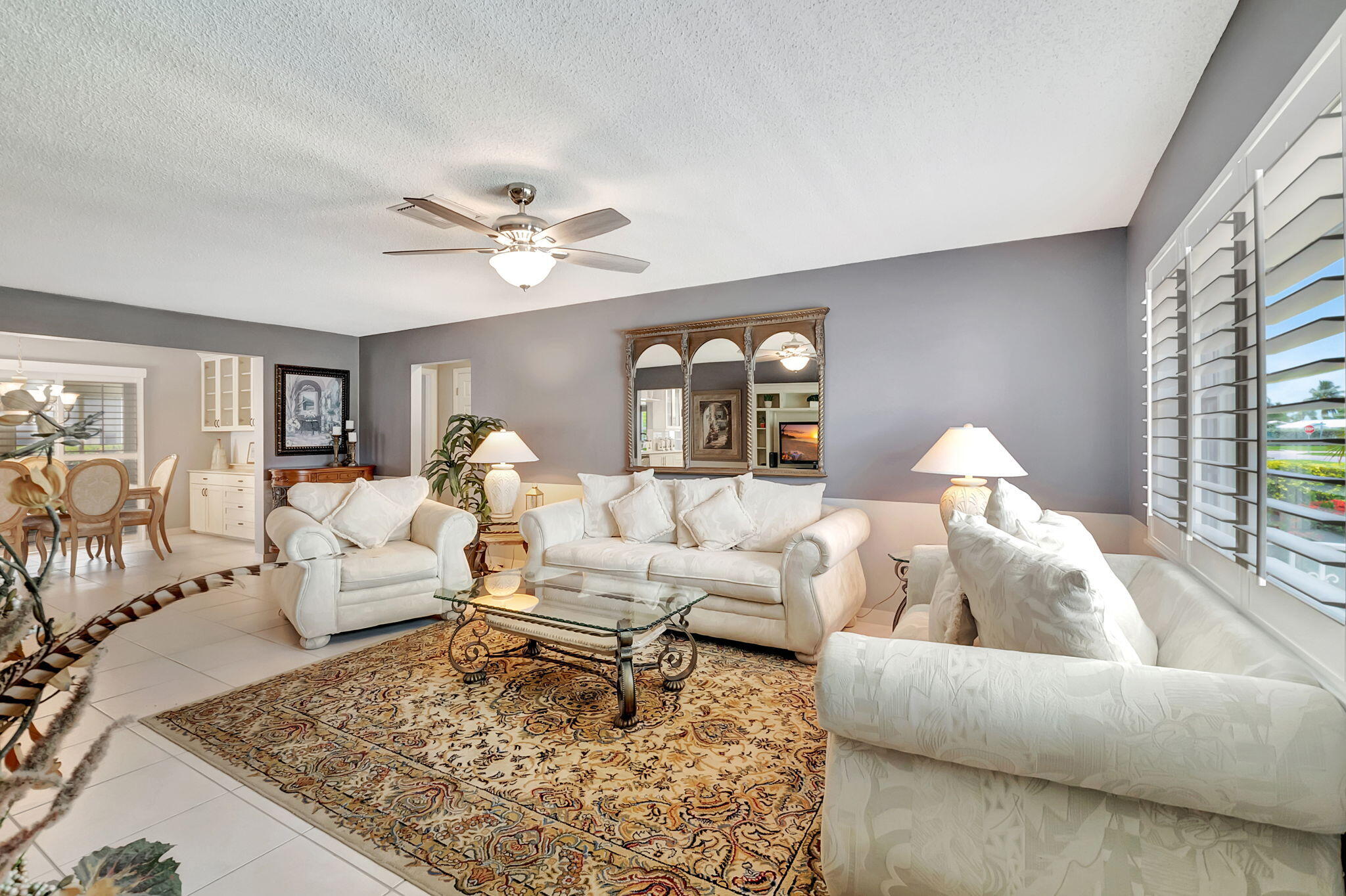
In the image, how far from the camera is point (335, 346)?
6.75m

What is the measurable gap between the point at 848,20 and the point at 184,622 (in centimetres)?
484

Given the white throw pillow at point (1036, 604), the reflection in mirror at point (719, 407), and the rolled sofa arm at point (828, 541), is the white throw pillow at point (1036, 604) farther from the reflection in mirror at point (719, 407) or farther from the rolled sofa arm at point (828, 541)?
the reflection in mirror at point (719, 407)

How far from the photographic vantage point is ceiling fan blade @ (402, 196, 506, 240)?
245 cm

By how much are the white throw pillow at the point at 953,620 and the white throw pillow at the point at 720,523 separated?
1.90m

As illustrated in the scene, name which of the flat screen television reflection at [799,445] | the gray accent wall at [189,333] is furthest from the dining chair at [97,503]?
the flat screen television reflection at [799,445]

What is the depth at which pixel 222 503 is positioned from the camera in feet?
24.4

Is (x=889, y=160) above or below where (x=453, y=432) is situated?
above

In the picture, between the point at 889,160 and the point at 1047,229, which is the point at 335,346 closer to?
the point at 889,160

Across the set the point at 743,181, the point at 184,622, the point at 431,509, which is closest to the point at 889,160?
the point at 743,181

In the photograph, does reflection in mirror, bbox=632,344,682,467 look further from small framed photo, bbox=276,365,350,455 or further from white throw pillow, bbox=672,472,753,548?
small framed photo, bbox=276,365,350,455

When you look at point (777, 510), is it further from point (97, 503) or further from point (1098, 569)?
point (97, 503)

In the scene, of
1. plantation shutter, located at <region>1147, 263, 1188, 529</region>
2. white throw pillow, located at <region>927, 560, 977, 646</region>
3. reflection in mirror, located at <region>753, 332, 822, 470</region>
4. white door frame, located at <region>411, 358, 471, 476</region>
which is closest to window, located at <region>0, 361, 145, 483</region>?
white door frame, located at <region>411, 358, 471, 476</region>

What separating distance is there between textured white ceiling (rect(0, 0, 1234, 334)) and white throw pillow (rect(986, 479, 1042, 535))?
135cm

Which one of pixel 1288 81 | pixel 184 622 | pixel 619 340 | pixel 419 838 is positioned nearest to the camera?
pixel 1288 81
